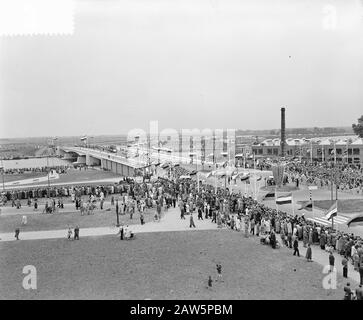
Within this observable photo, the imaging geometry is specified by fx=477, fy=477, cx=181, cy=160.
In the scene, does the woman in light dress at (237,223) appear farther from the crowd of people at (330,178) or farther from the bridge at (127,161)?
the bridge at (127,161)

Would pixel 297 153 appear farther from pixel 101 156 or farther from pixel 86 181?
pixel 86 181

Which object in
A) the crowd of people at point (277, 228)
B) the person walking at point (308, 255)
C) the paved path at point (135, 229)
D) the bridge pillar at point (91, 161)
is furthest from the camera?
the bridge pillar at point (91, 161)

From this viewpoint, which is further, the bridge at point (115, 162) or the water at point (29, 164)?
the water at point (29, 164)

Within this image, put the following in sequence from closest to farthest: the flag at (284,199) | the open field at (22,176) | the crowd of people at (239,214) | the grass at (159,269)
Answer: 1. the grass at (159,269)
2. the crowd of people at (239,214)
3. the flag at (284,199)
4. the open field at (22,176)

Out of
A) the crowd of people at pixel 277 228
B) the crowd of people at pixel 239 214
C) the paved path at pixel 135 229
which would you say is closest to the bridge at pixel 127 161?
the crowd of people at pixel 239 214

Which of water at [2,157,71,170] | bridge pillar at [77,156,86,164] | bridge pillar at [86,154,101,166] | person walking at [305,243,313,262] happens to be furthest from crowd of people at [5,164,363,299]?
water at [2,157,71,170]
